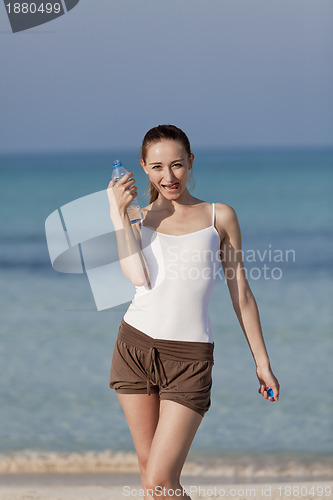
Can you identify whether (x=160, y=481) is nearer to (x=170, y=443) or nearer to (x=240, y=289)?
(x=170, y=443)

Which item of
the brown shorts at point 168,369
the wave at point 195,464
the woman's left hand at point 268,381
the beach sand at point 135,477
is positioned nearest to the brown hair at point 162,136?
the brown shorts at point 168,369

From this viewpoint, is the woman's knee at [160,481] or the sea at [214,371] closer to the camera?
the woman's knee at [160,481]

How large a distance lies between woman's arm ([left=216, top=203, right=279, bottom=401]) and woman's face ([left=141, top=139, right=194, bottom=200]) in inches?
5.8

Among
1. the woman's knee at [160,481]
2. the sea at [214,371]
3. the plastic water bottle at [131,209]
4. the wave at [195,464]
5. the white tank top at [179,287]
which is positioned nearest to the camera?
the woman's knee at [160,481]

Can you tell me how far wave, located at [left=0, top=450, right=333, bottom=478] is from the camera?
13.5ft

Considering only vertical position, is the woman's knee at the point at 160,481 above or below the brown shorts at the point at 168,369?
below

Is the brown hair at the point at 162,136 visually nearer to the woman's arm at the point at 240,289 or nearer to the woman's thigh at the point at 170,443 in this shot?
the woman's arm at the point at 240,289

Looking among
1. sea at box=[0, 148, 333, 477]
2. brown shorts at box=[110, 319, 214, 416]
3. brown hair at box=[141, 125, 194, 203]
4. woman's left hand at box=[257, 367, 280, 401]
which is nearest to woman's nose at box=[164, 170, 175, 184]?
brown hair at box=[141, 125, 194, 203]

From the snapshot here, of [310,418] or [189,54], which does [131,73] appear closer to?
[189,54]

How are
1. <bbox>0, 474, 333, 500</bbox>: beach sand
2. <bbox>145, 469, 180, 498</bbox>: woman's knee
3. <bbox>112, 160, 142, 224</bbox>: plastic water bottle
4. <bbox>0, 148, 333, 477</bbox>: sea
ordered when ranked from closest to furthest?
<bbox>145, 469, 180, 498</bbox>: woman's knee → <bbox>112, 160, 142, 224</bbox>: plastic water bottle → <bbox>0, 474, 333, 500</bbox>: beach sand → <bbox>0, 148, 333, 477</bbox>: sea

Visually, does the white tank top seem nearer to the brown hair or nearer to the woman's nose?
the woman's nose

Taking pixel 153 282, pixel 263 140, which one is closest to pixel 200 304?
pixel 153 282

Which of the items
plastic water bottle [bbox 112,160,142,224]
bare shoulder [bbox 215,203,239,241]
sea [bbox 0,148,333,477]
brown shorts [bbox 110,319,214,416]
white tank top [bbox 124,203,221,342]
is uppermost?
plastic water bottle [bbox 112,160,142,224]

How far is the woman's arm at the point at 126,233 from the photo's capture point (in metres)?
2.26
